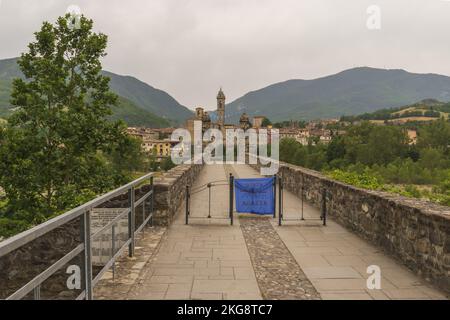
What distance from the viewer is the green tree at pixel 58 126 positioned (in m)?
14.4

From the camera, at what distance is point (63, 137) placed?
15.3 meters

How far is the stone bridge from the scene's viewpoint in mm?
3135

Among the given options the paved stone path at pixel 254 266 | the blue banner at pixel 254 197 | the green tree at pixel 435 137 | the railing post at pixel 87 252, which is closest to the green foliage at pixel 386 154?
the green tree at pixel 435 137

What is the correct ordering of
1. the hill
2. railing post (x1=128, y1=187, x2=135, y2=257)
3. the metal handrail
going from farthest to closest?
the hill < railing post (x1=128, y1=187, x2=135, y2=257) < the metal handrail

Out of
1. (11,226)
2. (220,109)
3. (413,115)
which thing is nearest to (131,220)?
(11,226)

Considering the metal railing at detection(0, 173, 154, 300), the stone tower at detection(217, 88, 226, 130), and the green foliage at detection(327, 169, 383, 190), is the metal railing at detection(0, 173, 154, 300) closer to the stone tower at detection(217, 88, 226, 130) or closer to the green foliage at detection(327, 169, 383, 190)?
the green foliage at detection(327, 169, 383, 190)

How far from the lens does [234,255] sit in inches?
219

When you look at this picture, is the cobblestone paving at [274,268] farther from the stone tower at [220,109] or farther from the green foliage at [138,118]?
the green foliage at [138,118]

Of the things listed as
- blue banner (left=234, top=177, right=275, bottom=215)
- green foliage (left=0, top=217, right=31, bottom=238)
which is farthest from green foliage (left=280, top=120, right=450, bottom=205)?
blue banner (left=234, top=177, right=275, bottom=215)

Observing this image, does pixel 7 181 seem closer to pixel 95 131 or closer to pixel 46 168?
pixel 46 168

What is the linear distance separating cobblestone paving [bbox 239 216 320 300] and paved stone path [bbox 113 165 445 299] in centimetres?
3

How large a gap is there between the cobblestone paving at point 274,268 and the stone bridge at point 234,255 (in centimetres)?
1

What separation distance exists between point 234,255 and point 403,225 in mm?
2415
